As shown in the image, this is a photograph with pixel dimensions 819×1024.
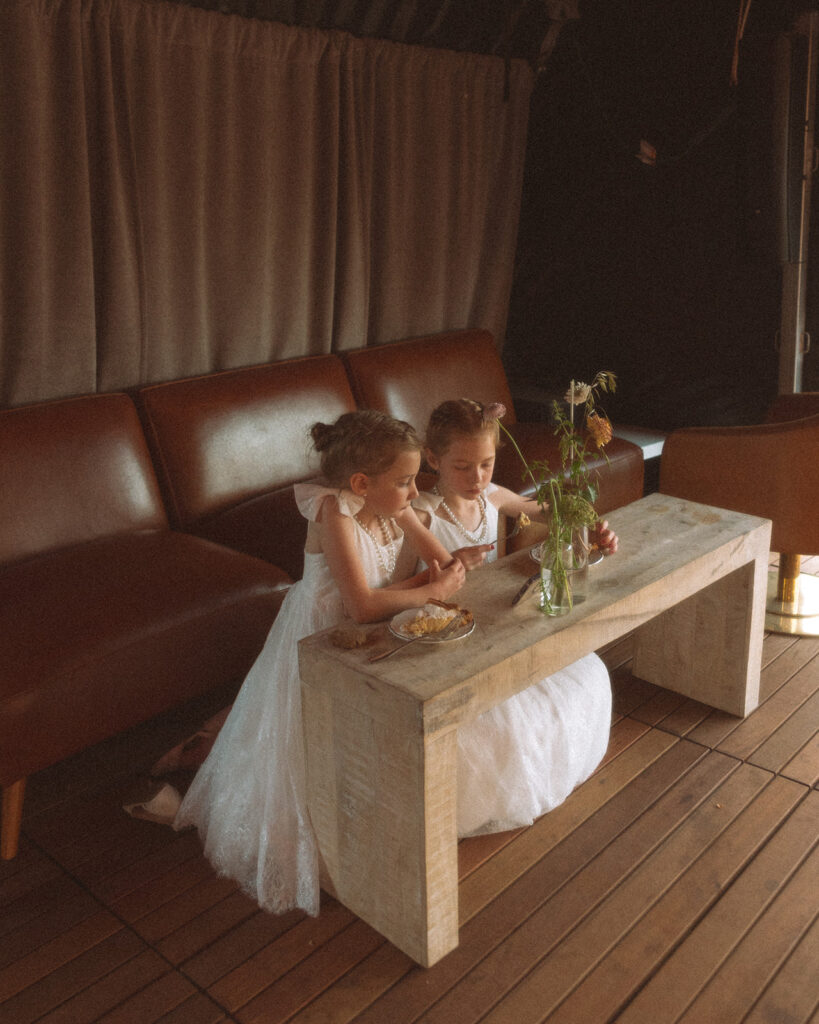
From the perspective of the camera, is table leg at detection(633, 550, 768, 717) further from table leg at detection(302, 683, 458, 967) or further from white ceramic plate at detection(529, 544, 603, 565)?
table leg at detection(302, 683, 458, 967)

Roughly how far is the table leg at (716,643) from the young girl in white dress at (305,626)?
0.84 meters

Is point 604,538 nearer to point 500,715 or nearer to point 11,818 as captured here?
point 500,715

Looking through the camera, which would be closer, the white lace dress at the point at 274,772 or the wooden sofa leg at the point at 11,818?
the white lace dress at the point at 274,772

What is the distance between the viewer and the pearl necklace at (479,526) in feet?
7.77

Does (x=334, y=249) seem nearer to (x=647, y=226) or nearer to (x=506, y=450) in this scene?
(x=506, y=450)

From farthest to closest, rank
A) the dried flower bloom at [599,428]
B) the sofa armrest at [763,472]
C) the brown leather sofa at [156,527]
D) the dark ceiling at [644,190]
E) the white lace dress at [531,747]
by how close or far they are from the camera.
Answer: the dark ceiling at [644,190] < the sofa armrest at [763,472] < the brown leather sofa at [156,527] < the white lace dress at [531,747] < the dried flower bloom at [599,428]

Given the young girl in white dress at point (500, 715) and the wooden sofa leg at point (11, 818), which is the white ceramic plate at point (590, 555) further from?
the wooden sofa leg at point (11, 818)

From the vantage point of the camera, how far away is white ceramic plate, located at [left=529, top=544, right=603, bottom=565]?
2.22 meters

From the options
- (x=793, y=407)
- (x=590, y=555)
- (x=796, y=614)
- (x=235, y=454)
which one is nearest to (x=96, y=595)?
(x=235, y=454)

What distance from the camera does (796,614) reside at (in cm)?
316

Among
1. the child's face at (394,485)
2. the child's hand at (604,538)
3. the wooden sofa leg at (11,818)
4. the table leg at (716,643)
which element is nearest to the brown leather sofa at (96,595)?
the wooden sofa leg at (11,818)

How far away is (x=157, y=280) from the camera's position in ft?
10.5

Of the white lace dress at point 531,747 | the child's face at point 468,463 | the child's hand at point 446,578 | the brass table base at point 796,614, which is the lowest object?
the brass table base at point 796,614

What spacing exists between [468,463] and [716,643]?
3.07 feet
